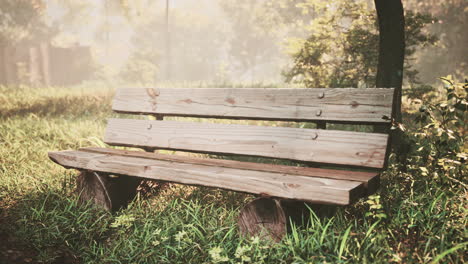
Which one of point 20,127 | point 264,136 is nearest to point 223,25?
point 20,127

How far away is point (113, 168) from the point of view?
2.47 metres

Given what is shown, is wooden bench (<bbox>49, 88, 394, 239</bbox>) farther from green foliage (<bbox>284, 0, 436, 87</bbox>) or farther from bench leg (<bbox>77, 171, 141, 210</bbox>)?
green foliage (<bbox>284, 0, 436, 87</bbox>)

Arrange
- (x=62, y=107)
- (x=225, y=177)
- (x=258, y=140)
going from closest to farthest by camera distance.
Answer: (x=225, y=177), (x=258, y=140), (x=62, y=107)

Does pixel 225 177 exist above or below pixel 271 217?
above

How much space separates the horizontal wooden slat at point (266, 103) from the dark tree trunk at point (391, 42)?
1.64m

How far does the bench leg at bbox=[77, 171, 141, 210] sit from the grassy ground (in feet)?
0.28

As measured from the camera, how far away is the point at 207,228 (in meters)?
2.36

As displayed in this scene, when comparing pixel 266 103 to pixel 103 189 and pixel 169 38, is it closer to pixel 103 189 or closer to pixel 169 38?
pixel 103 189

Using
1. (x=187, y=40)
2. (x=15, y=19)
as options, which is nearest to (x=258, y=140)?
(x=15, y=19)

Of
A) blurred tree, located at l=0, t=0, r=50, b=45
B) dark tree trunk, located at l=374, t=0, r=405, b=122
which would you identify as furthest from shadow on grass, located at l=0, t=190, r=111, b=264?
blurred tree, located at l=0, t=0, r=50, b=45

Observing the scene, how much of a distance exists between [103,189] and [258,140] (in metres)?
1.24

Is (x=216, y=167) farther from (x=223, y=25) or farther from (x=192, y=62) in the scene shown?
(x=223, y=25)

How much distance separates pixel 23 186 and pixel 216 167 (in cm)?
218

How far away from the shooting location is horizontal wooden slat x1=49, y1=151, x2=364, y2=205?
5.74 feet
